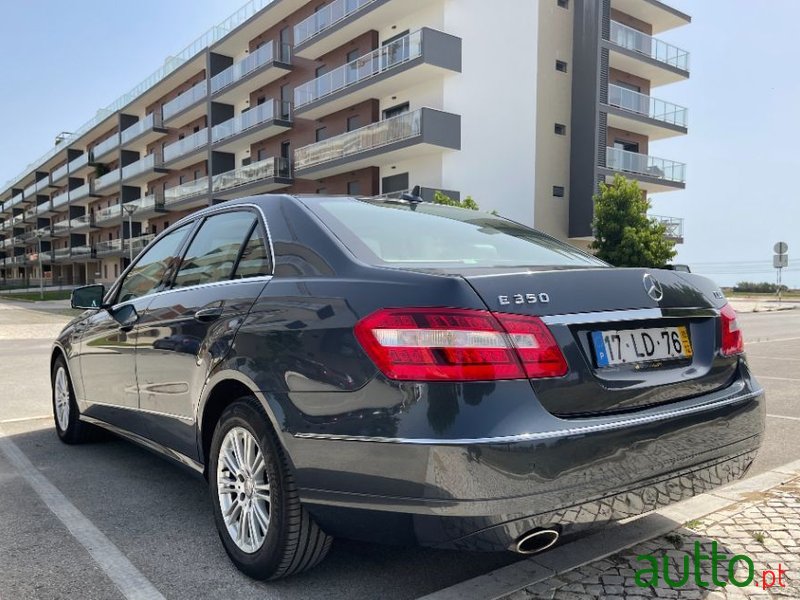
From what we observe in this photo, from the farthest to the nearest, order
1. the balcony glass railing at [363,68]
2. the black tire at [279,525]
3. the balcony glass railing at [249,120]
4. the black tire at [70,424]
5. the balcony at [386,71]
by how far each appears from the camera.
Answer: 1. the balcony glass railing at [249,120]
2. the balcony glass railing at [363,68]
3. the balcony at [386,71]
4. the black tire at [70,424]
5. the black tire at [279,525]

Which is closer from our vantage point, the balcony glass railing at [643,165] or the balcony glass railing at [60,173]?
the balcony glass railing at [643,165]

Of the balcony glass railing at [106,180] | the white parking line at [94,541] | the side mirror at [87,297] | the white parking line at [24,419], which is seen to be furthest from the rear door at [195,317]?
the balcony glass railing at [106,180]

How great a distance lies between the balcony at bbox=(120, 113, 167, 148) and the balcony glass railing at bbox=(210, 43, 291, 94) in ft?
33.6

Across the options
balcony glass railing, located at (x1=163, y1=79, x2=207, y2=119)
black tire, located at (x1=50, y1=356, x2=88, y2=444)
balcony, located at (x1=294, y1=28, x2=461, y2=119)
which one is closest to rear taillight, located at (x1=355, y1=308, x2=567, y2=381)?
black tire, located at (x1=50, y1=356, x2=88, y2=444)

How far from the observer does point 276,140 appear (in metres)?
34.1

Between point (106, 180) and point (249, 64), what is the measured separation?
26.7 metres

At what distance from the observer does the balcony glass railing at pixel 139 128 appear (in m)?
45.6

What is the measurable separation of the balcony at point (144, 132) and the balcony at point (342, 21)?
19.7 m

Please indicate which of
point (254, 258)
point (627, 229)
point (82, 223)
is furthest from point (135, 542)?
point (82, 223)

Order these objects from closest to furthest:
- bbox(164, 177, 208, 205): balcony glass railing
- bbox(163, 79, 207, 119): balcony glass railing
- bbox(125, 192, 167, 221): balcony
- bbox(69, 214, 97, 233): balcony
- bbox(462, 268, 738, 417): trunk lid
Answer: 1. bbox(462, 268, 738, 417): trunk lid
2. bbox(164, 177, 208, 205): balcony glass railing
3. bbox(163, 79, 207, 119): balcony glass railing
4. bbox(125, 192, 167, 221): balcony
5. bbox(69, 214, 97, 233): balcony

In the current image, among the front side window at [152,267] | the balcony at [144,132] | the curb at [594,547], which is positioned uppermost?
the balcony at [144,132]

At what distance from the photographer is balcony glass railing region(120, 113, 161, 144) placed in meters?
45.6

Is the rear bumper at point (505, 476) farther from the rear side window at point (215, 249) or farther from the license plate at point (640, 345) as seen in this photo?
the rear side window at point (215, 249)

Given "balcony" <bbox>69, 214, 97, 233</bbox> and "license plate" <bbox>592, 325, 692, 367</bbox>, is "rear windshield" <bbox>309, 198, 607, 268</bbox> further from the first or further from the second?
"balcony" <bbox>69, 214, 97, 233</bbox>
